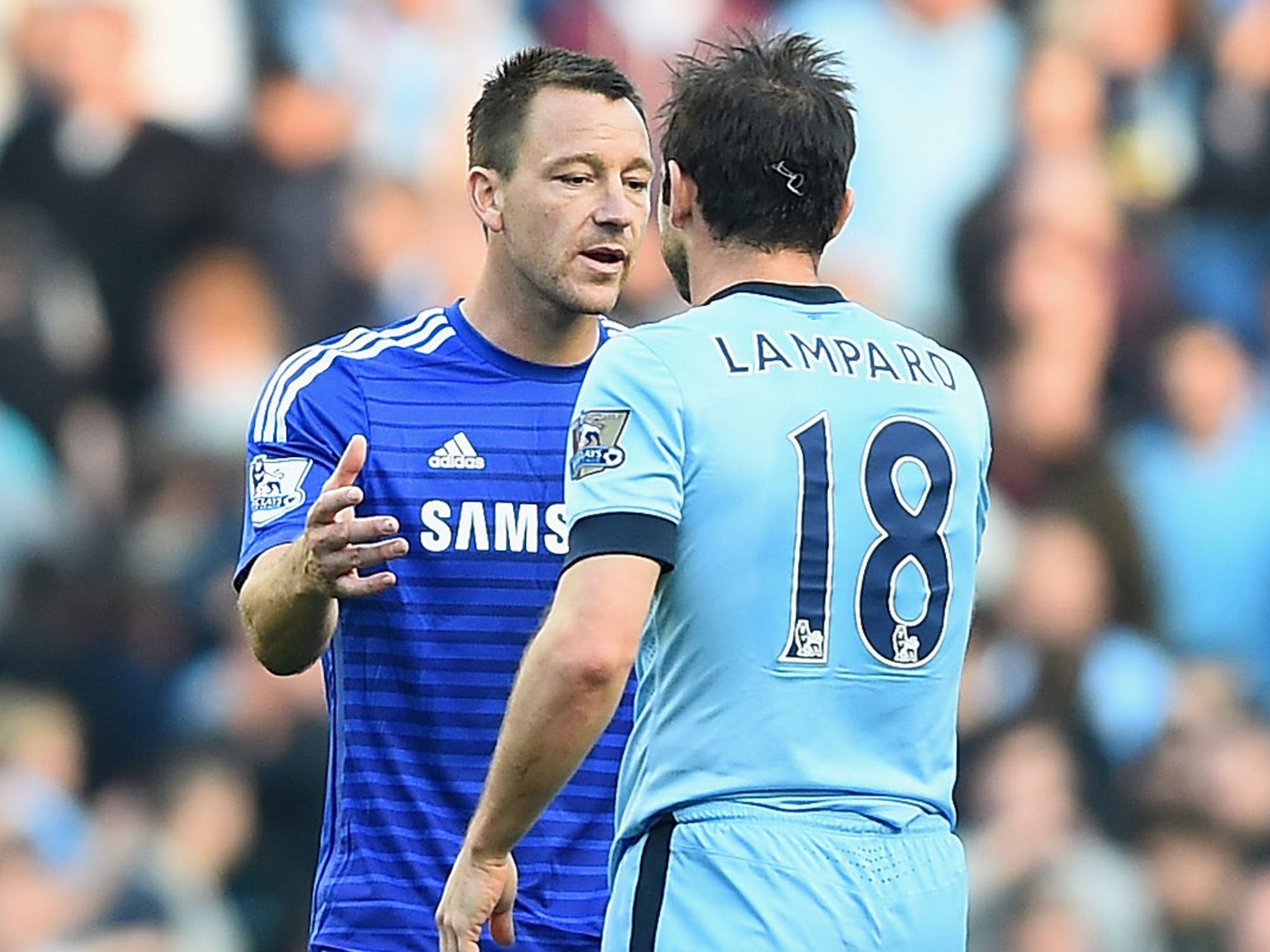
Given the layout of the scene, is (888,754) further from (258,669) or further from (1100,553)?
(1100,553)

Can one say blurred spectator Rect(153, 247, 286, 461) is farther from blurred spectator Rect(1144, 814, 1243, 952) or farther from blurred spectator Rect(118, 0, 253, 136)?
blurred spectator Rect(1144, 814, 1243, 952)

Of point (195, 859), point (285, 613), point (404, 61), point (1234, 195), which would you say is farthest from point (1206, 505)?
point (285, 613)

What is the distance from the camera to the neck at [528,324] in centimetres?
383

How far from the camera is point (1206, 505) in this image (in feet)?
24.6

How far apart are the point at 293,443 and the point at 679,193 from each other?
3.02 ft

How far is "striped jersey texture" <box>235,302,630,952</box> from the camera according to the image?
3576mm

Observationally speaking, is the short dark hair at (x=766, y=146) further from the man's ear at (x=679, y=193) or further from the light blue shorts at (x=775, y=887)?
the light blue shorts at (x=775, y=887)

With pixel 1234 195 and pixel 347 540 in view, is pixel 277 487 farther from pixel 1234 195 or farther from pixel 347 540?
pixel 1234 195

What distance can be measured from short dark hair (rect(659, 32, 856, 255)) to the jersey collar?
837 millimetres

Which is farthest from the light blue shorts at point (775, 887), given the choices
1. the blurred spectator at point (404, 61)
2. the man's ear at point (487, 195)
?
the blurred spectator at point (404, 61)

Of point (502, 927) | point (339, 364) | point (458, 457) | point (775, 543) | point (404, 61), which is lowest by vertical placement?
point (502, 927)

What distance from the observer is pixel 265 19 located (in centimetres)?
705

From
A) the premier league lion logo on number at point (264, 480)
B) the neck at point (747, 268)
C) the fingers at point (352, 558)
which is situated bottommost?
the fingers at point (352, 558)

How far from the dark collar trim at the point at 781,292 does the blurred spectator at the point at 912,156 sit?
443 cm
